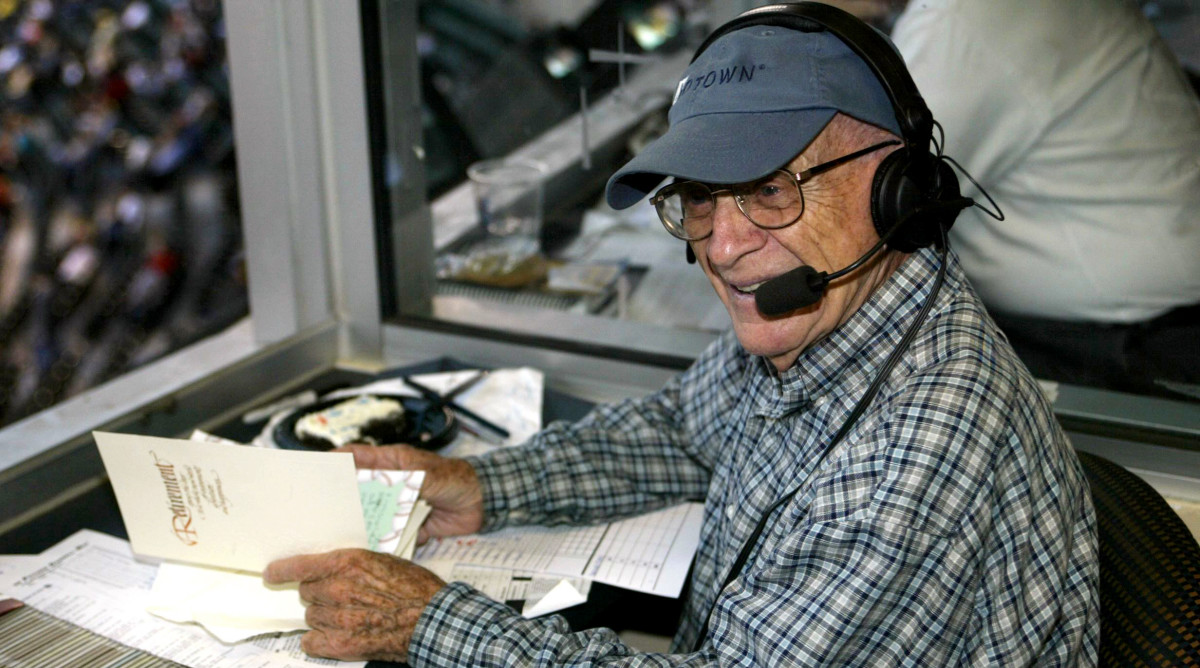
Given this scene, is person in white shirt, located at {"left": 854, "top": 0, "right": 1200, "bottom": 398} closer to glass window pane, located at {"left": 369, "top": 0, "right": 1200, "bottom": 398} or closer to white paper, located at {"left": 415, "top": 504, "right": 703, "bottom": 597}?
glass window pane, located at {"left": 369, "top": 0, "right": 1200, "bottom": 398}

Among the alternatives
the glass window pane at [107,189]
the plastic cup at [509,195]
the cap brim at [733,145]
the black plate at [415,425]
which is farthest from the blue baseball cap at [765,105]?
the glass window pane at [107,189]

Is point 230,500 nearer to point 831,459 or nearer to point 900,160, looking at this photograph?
point 831,459

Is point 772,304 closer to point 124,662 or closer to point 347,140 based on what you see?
point 124,662

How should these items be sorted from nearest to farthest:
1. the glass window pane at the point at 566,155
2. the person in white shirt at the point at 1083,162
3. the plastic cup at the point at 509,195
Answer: the person in white shirt at the point at 1083,162
the glass window pane at the point at 566,155
the plastic cup at the point at 509,195

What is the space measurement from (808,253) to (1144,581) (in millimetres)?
413

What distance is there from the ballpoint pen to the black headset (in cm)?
70

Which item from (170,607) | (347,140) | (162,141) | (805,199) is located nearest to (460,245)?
(347,140)

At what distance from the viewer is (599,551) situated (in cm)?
121

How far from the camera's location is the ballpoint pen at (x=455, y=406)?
143cm

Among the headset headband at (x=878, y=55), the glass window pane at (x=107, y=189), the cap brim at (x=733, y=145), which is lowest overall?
the glass window pane at (x=107, y=189)

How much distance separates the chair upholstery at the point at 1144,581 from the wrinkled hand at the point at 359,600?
648mm

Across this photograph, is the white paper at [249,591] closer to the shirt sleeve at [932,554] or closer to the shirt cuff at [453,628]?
the shirt cuff at [453,628]

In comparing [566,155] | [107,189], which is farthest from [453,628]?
[107,189]

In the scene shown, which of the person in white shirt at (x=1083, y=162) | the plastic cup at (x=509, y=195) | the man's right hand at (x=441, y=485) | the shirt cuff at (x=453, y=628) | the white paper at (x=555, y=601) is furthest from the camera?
the plastic cup at (x=509, y=195)
